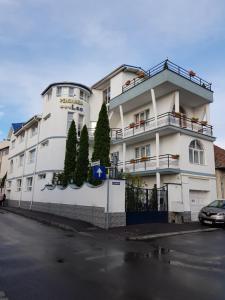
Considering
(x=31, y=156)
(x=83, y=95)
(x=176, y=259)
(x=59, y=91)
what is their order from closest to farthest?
1. (x=176, y=259)
2. (x=59, y=91)
3. (x=83, y=95)
4. (x=31, y=156)

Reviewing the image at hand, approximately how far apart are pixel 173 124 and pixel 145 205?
6.92 metres

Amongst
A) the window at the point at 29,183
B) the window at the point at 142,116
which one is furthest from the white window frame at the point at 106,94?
the window at the point at 29,183

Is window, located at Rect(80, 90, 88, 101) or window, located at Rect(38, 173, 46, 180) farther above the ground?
window, located at Rect(80, 90, 88, 101)

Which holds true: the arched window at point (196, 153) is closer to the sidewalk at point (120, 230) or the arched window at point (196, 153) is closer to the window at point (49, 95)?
the sidewalk at point (120, 230)

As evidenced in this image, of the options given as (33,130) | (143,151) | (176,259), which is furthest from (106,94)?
(176,259)

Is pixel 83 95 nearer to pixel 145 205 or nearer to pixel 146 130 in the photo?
pixel 146 130

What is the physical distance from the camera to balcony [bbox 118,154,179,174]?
755 inches

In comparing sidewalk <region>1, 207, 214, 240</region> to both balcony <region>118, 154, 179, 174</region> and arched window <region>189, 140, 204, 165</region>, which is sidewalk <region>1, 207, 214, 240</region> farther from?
arched window <region>189, 140, 204, 165</region>

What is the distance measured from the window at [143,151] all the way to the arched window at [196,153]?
3521 mm

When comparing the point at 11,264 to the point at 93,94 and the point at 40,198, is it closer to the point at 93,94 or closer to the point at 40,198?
the point at 40,198

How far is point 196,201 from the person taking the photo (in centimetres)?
2031

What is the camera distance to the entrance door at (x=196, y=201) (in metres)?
19.5

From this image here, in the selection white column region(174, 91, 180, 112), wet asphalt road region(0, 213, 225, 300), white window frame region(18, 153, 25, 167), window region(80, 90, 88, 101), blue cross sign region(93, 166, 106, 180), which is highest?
window region(80, 90, 88, 101)

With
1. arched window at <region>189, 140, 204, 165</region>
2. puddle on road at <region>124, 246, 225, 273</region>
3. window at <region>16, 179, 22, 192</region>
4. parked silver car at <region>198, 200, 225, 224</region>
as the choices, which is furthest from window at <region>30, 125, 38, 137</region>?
puddle on road at <region>124, 246, 225, 273</region>
